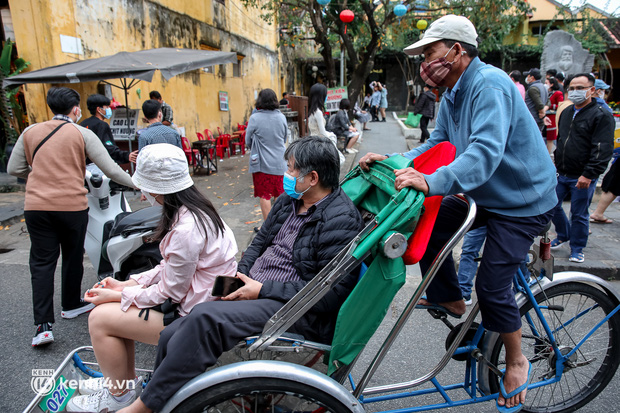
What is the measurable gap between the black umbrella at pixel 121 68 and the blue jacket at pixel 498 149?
5.41 meters

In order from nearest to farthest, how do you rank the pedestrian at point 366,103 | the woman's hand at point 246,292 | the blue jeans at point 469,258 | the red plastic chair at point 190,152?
the woman's hand at point 246,292
the blue jeans at point 469,258
the red plastic chair at point 190,152
the pedestrian at point 366,103

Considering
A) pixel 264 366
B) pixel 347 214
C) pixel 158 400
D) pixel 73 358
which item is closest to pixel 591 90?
pixel 347 214

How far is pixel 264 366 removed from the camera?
158 centimetres

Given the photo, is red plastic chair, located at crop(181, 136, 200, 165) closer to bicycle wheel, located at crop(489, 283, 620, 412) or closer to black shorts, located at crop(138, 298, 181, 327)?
black shorts, located at crop(138, 298, 181, 327)

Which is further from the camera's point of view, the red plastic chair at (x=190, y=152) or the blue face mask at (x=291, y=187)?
the red plastic chair at (x=190, y=152)

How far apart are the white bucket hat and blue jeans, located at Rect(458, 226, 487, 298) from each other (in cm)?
233

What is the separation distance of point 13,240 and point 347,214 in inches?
202

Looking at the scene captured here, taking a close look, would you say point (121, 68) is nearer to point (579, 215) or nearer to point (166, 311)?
point (166, 311)

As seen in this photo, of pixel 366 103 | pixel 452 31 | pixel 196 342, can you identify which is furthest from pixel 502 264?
pixel 366 103

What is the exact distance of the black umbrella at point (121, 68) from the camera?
5.85 m

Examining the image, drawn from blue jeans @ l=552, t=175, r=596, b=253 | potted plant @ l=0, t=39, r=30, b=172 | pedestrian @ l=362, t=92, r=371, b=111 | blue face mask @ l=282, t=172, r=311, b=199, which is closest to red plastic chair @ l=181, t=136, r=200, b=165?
potted plant @ l=0, t=39, r=30, b=172

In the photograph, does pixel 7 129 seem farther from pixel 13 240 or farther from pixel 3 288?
pixel 3 288

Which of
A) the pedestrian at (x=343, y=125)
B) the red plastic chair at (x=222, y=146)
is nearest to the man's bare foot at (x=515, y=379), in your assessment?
the pedestrian at (x=343, y=125)

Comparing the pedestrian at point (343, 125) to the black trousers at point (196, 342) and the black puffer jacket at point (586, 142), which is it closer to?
the black puffer jacket at point (586, 142)
